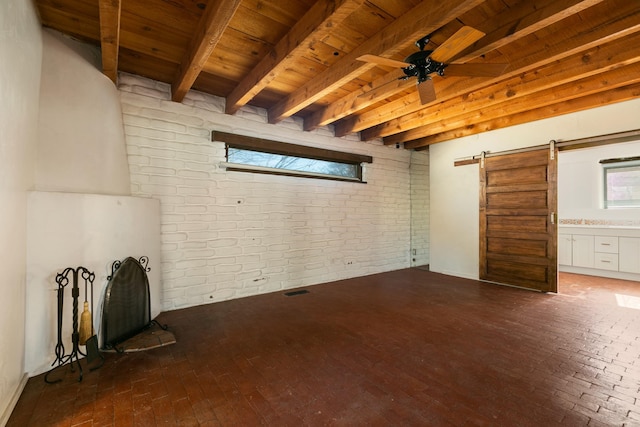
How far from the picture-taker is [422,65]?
87.5 inches

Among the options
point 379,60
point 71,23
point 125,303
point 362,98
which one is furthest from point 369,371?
point 71,23

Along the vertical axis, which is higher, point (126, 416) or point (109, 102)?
point (109, 102)

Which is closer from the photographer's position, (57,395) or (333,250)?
(57,395)

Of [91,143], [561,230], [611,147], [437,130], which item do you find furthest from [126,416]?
[611,147]

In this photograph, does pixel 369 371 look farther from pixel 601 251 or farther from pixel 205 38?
pixel 601 251

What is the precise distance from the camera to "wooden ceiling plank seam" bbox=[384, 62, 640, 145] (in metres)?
2.79

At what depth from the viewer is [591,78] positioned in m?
2.97

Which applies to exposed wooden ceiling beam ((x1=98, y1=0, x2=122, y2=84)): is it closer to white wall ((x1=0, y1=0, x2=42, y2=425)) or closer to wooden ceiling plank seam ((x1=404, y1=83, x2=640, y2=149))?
white wall ((x1=0, y1=0, x2=42, y2=425))

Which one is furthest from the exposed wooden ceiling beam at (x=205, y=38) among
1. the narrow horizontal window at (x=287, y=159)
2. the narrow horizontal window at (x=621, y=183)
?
the narrow horizontal window at (x=621, y=183)

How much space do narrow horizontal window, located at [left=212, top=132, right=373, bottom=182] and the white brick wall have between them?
111mm

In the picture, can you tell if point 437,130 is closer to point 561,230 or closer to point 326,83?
point 326,83

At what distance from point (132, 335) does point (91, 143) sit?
177cm

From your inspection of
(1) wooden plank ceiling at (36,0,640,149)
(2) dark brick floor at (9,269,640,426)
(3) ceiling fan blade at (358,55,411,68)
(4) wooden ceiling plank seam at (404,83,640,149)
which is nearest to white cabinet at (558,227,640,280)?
(2) dark brick floor at (9,269,640,426)

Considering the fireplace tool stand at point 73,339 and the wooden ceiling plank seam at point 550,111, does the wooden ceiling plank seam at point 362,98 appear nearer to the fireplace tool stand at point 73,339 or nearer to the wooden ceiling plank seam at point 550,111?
the wooden ceiling plank seam at point 550,111
